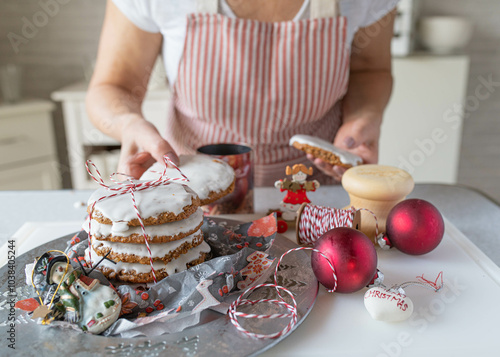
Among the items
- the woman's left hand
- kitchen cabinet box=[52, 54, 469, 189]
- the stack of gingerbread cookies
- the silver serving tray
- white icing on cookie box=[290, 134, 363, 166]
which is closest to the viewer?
the silver serving tray

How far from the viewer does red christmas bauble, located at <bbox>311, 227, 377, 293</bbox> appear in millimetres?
584

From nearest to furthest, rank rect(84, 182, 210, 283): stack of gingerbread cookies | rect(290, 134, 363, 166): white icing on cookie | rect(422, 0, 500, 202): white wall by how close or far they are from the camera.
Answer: rect(84, 182, 210, 283): stack of gingerbread cookies
rect(290, 134, 363, 166): white icing on cookie
rect(422, 0, 500, 202): white wall

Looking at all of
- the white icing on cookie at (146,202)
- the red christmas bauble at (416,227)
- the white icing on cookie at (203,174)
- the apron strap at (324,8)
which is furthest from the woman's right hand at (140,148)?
the apron strap at (324,8)

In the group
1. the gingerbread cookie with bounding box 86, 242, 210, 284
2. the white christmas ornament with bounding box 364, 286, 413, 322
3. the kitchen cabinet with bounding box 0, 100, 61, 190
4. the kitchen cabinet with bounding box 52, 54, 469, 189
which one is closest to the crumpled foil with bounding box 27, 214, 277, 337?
the gingerbread cookie with bounding box 86, 242, 210, 284

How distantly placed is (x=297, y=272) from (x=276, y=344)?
5.6 inches

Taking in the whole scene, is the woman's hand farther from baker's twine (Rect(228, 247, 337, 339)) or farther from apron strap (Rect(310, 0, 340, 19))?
baker's twine (Rect(228, 247, 337, 339))

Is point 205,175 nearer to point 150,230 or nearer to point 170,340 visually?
point 150,230

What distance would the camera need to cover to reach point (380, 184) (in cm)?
73

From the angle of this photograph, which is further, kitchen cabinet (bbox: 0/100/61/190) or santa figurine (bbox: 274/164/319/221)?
kitchen cabinet (bbox: 0/100/61/190)

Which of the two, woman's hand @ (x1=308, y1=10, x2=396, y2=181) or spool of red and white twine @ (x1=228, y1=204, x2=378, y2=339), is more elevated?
woman's hand @ (x1=308, y1=10, x2=396, y2=181)

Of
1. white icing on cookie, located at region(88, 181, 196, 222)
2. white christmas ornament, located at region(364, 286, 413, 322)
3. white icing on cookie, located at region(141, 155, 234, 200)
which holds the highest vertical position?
white icing on cookie, located at region(88, 181, 196, 222)

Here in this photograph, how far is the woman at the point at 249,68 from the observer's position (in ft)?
3.53

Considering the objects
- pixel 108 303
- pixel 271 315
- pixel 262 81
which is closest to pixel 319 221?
pixel 271 315

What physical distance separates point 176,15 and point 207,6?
0.26 ft
